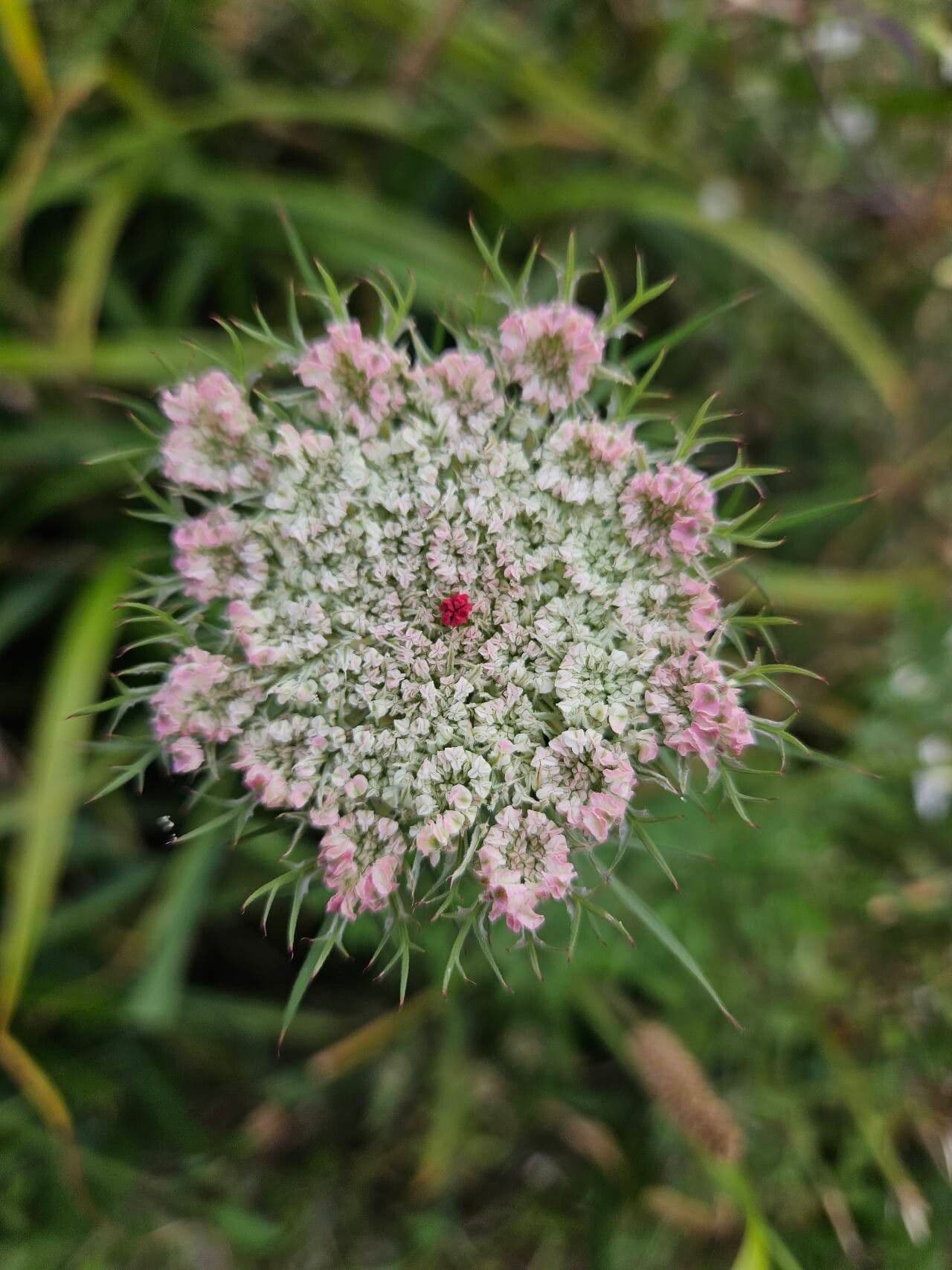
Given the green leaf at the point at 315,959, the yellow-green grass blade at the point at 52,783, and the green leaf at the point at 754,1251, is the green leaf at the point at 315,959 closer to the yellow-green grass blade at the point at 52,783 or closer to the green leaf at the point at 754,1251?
the green leaf at the point at 754,1251

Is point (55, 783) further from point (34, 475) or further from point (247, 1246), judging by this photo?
point (247, 1246)

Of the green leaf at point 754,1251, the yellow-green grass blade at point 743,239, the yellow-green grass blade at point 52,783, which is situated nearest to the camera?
the green leaf at point 754,1251

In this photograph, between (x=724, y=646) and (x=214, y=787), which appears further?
(x=214, y=787)

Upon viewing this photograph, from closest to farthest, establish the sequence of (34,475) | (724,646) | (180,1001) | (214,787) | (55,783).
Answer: (724,646) < (214,787) < (55,783) < (180,1001) < (34,475)

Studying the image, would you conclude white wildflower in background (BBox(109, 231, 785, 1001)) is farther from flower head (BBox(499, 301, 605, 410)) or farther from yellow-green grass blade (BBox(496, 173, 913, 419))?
yellow-green grass blade (BBox(496, 173, 913, 419))

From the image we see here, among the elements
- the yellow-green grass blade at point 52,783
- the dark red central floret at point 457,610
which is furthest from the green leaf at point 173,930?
the dark red central floret at point 457,610

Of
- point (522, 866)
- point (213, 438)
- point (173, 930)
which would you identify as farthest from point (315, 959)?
point (173, 930)

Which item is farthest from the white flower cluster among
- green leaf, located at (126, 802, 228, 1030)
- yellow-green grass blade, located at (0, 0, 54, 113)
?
yellow-green grass blade, located at (0, 0, 54, 113)

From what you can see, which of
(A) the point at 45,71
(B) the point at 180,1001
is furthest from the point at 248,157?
(B) the point at 180,1001
